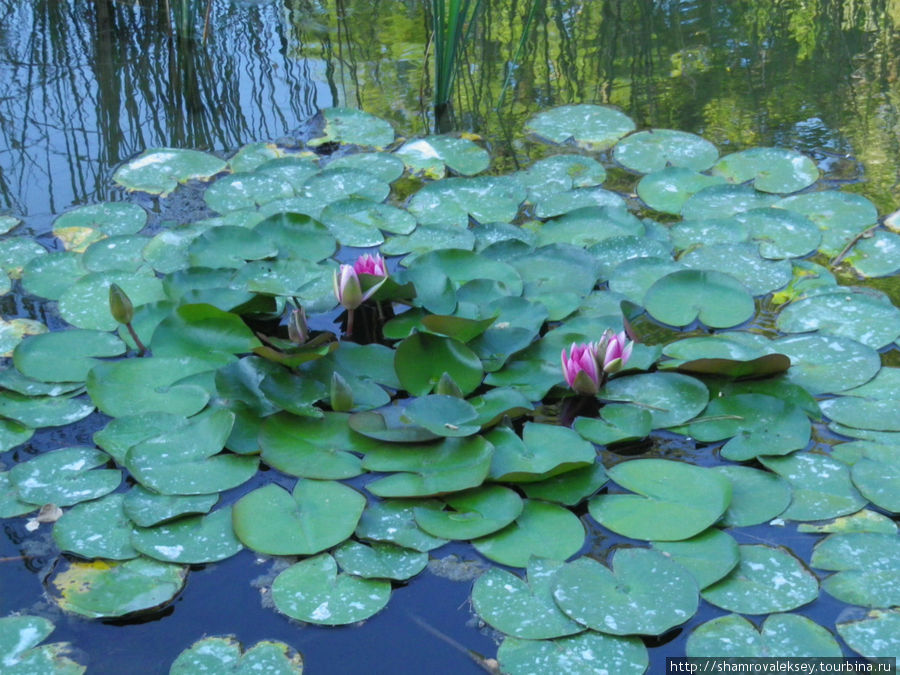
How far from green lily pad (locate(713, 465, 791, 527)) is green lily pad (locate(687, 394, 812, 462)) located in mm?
55

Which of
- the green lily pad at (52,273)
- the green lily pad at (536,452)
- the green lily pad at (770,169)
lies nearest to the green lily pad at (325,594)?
the green lily pad at (536,452)

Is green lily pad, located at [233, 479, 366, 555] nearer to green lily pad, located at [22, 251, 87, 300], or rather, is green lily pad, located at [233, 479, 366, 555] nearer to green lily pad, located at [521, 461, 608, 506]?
green lily pad, located at [521, 461, 608, 506]

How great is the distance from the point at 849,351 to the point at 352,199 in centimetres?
164

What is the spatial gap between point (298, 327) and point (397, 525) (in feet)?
2.09

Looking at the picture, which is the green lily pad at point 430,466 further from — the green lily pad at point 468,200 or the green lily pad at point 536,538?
the green lily pad at point 468,200

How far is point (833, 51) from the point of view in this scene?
4113 millimetres

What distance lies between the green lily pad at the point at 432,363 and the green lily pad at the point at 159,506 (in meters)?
0.54

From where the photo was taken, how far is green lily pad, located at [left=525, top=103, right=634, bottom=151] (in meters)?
3.44

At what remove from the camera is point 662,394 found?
2191 mm

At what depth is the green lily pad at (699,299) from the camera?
2455 mm

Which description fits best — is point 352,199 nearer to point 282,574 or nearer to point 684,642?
point 282,574

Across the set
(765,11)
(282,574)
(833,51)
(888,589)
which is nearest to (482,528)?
(282,574)

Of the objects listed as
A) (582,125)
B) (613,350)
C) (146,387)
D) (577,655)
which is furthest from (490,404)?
(582,125)

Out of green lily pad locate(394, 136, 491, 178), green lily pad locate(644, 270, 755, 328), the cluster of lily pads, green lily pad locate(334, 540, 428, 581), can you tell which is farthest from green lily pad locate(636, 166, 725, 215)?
green lily pad locate(334, 540, 428, 581)
